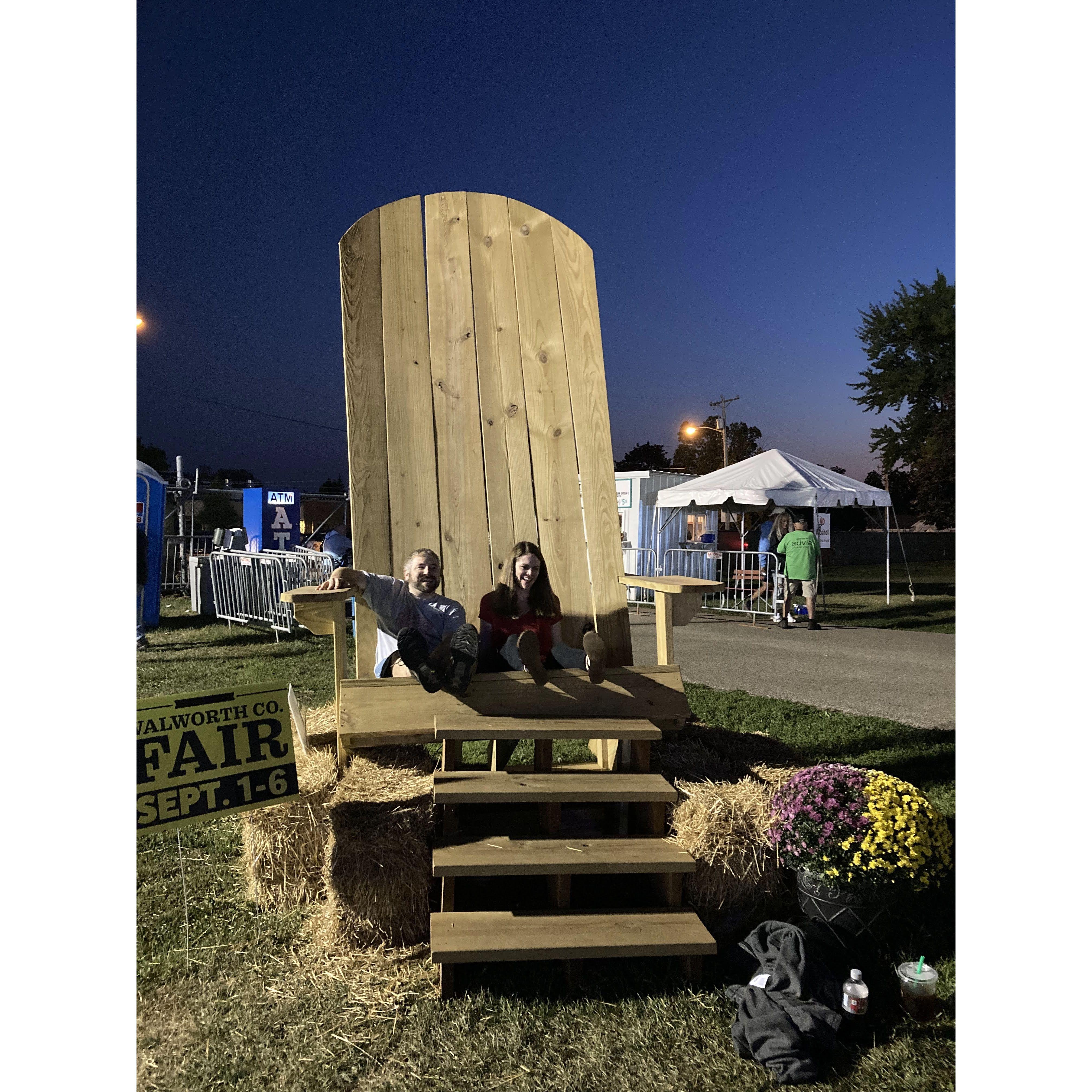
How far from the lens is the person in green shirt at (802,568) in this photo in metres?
10.3

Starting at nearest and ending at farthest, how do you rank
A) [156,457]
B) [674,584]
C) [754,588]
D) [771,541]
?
[674,584] → [771,541] → [754,588] → [156,457]

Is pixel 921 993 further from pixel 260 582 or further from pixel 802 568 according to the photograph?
pixel 260 582

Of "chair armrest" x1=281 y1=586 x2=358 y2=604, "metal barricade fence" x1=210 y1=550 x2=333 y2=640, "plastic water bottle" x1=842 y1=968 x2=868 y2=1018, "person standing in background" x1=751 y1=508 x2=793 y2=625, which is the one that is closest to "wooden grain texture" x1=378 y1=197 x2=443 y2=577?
"chair armrest" x1=281 y1=586 x2=358 y2=604

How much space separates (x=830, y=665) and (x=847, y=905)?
5344 mm

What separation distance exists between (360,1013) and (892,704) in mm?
4706

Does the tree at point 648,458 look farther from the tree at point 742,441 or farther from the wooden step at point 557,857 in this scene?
the wooden step at point 557,857

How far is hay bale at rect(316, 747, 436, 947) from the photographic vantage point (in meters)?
2.43

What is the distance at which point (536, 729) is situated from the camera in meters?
2.71

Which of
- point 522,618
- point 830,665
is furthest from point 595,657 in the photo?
point 830,665

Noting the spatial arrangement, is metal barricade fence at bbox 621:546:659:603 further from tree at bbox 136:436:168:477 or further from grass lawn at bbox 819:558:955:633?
tree at bbox 136:436:168:477

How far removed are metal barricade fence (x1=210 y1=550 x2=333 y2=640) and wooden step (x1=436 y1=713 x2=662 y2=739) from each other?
21.3ft

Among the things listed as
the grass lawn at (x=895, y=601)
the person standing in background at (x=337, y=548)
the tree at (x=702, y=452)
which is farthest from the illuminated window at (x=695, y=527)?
the tree at (x=702, y=452)
